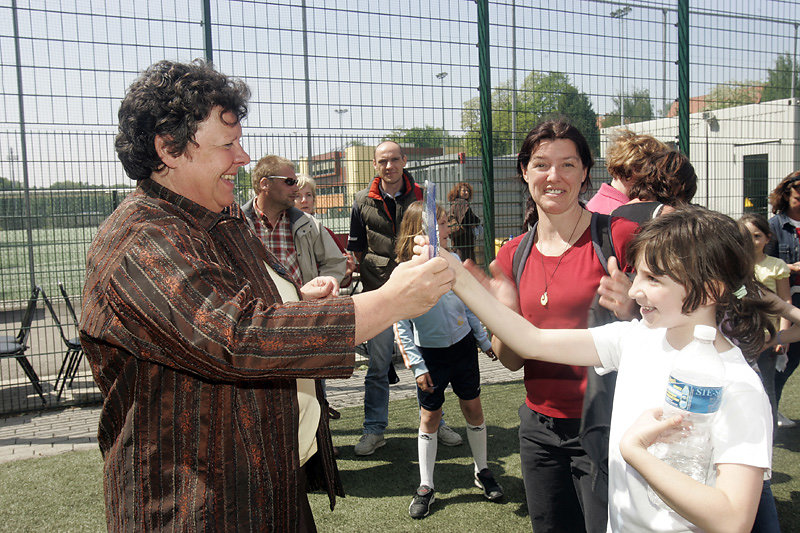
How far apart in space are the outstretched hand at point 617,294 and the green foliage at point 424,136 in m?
3.81

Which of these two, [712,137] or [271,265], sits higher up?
[712,137]

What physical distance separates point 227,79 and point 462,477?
3.15m

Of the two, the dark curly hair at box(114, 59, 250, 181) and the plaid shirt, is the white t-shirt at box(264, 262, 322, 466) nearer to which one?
the dark curly hair at box(114, 59, 250, 181)

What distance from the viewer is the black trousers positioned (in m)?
2.24

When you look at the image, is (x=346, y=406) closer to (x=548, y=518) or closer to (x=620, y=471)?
(x=548, y=518)

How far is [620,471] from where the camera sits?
1671mm

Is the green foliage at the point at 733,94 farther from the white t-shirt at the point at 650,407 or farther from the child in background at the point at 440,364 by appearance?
the white t-shirt at the point at 650,407

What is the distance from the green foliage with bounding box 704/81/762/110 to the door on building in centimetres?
67

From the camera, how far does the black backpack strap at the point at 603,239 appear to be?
2282 millimetres

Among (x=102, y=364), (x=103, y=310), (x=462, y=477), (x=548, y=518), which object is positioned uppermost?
(x=103, y=310)

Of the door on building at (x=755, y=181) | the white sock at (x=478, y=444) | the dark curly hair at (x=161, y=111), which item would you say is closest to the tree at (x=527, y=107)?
the door on building at (x=755, y=181)

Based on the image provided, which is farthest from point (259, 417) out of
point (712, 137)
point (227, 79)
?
point (712, 137)

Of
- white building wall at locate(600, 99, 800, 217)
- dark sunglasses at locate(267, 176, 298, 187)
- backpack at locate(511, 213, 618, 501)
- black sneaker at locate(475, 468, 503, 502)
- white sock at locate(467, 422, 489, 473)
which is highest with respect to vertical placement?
white building wall at locate(600, 99, 800, 217)

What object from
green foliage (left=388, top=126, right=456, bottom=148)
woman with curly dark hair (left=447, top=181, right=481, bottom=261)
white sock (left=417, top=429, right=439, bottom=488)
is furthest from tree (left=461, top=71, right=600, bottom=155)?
white sock (left=417, top=429, right=439, bottom=488)
